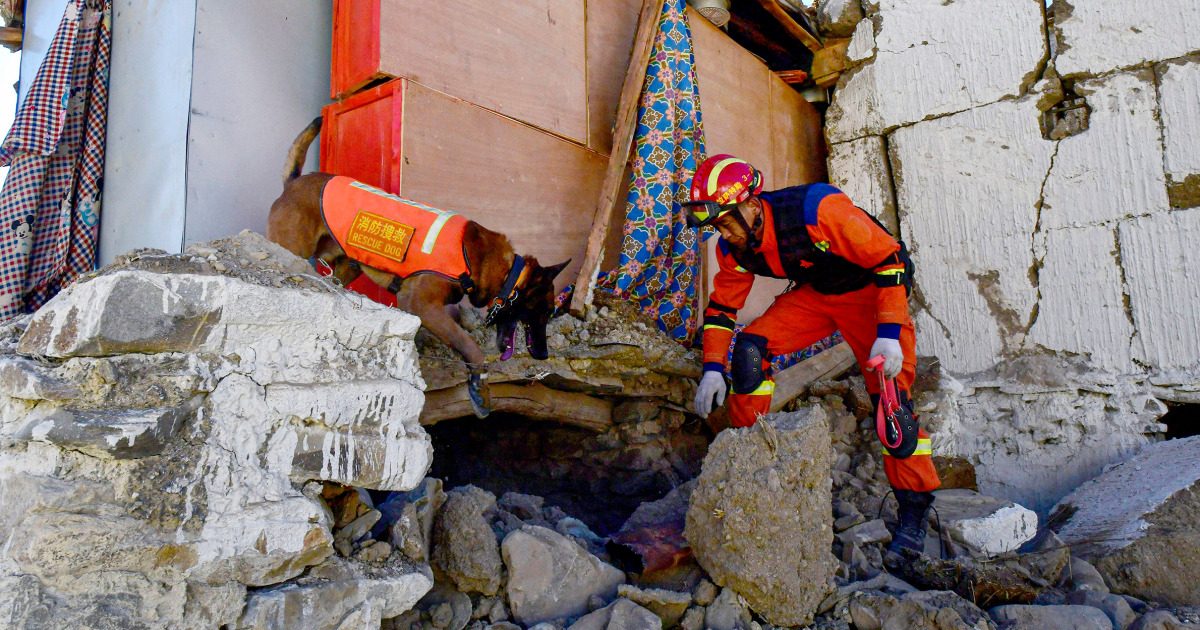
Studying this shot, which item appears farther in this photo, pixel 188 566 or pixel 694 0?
pixel 694 0

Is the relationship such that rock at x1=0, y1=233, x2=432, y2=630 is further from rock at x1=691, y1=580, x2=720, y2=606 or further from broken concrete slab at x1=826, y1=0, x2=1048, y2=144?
broken concrete slab at x1=826, y1=0, x2=1048, y2=144

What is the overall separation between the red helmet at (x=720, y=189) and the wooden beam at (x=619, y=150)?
711mm

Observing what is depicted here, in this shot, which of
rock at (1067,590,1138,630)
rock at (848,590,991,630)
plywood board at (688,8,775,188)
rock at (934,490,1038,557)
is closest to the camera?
rock at (848,590,991,630)

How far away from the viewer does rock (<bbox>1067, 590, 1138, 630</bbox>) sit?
8.42 ft

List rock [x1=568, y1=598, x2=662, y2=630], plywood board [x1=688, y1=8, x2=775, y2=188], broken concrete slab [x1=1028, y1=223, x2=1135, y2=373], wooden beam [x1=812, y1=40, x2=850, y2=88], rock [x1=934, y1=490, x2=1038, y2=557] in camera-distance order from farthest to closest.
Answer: wooden beam [x1=812, y1=40, x2=850, y2=88] < plywood board [x1=688, y1=8, x2=775, y2=188] < broken concrete slab [x1=1028, y1=223, x2=1135, y2=373] < rock [x1=934, y1=490, x2=1038, y2=557] < rock [x1=568, y1=598, x2=662, y2=630]

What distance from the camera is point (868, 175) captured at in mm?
5242

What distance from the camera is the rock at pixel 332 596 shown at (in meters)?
1.75

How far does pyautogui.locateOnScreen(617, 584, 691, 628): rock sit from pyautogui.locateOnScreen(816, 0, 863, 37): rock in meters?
4.43

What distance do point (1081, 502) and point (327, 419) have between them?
3.59m

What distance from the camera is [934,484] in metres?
3.17

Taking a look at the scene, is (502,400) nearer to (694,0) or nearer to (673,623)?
(673,623)

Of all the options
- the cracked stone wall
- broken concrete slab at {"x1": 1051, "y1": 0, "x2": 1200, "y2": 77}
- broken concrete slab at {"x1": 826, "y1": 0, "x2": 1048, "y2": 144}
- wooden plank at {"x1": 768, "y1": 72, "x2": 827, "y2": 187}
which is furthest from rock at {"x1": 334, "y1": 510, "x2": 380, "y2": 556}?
broken concrete slab at {"x1": 1051, "y1": 0, "x2": 1200, "y2": 77}

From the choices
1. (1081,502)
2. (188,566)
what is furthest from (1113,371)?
(188,566)

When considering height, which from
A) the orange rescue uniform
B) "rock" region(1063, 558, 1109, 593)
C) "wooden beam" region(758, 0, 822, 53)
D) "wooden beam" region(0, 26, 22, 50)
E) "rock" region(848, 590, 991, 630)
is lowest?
"rock" region(1063, 558, 1109, 593)
